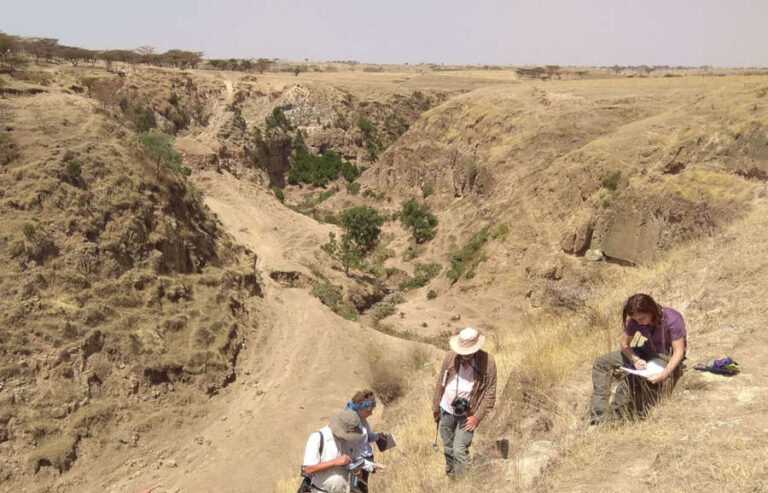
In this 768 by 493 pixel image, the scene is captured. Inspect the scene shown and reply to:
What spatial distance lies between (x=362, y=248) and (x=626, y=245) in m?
13.1

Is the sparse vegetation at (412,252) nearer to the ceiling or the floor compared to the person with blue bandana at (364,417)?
nearer to the floor

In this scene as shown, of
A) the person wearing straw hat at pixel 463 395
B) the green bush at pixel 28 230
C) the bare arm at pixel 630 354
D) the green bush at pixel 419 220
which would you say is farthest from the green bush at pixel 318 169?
the bare arm at pixel 630 354

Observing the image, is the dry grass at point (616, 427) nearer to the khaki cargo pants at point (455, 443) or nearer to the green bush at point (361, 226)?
the khaki cargo pants at point (455, 443)

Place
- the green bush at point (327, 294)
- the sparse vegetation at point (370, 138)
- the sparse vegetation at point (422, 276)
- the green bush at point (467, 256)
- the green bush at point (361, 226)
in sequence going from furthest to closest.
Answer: the sparse vegetation at point (370, 138)
the green bush at point (361, 226)
the sparse vegetation at point (422, 276)
the green bush at point (467, 256)
the green bush at point (327, 294)

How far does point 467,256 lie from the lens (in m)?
21.7

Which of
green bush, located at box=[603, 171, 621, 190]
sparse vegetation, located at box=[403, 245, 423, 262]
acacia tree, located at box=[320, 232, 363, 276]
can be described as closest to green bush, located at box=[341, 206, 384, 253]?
acacia tree, located at box=[320, 232, 363, 276]

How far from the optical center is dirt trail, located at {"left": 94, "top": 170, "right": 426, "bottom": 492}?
31.8 feet

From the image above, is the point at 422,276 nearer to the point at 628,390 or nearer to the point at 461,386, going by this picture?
the point at 461,386

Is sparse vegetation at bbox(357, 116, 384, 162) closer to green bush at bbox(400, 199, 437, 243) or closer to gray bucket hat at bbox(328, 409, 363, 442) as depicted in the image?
green bush at bbox(400, 199, 437, 243)

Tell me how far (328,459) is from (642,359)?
3.00 meters

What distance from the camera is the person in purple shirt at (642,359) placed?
4422 mm

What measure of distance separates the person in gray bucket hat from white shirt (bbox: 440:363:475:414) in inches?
35.8

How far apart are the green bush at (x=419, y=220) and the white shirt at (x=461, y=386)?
21.3 meters

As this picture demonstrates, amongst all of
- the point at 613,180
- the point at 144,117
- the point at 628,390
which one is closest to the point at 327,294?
the point at 613,180
